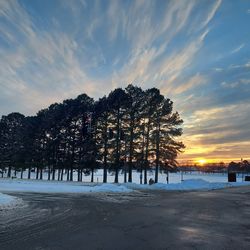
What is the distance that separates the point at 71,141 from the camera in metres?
67.2

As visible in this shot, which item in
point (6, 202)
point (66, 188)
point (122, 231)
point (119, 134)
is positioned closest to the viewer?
point (122, 231)

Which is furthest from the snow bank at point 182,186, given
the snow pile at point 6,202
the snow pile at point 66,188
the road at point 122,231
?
the road at point 122,231

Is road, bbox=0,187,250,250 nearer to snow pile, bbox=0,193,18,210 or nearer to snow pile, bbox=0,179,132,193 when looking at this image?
snow pile, bbox=0,193,18,210

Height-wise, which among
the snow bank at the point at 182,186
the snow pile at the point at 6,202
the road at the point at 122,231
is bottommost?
the road at the point at 122,231

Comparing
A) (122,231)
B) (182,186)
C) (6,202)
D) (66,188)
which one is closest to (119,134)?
(182,186)

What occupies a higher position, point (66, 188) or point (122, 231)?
point (66, 188)

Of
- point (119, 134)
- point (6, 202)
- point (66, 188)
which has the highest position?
point (119, 134)

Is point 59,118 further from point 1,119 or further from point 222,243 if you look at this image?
point 222,243

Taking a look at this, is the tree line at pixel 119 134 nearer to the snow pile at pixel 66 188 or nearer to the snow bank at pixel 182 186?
the snow bank at pixel 182 186

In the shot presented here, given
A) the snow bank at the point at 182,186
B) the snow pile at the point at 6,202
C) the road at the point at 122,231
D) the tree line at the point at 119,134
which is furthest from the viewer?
the tree line at the point at 119,134

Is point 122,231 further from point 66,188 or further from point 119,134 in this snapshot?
point 119,134

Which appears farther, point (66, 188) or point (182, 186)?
point (182, 186)

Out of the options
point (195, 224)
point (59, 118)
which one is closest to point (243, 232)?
point (195, 224)

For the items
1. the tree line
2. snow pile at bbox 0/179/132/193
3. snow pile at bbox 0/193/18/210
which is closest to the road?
snow pile at bbox 0/193/18/210
